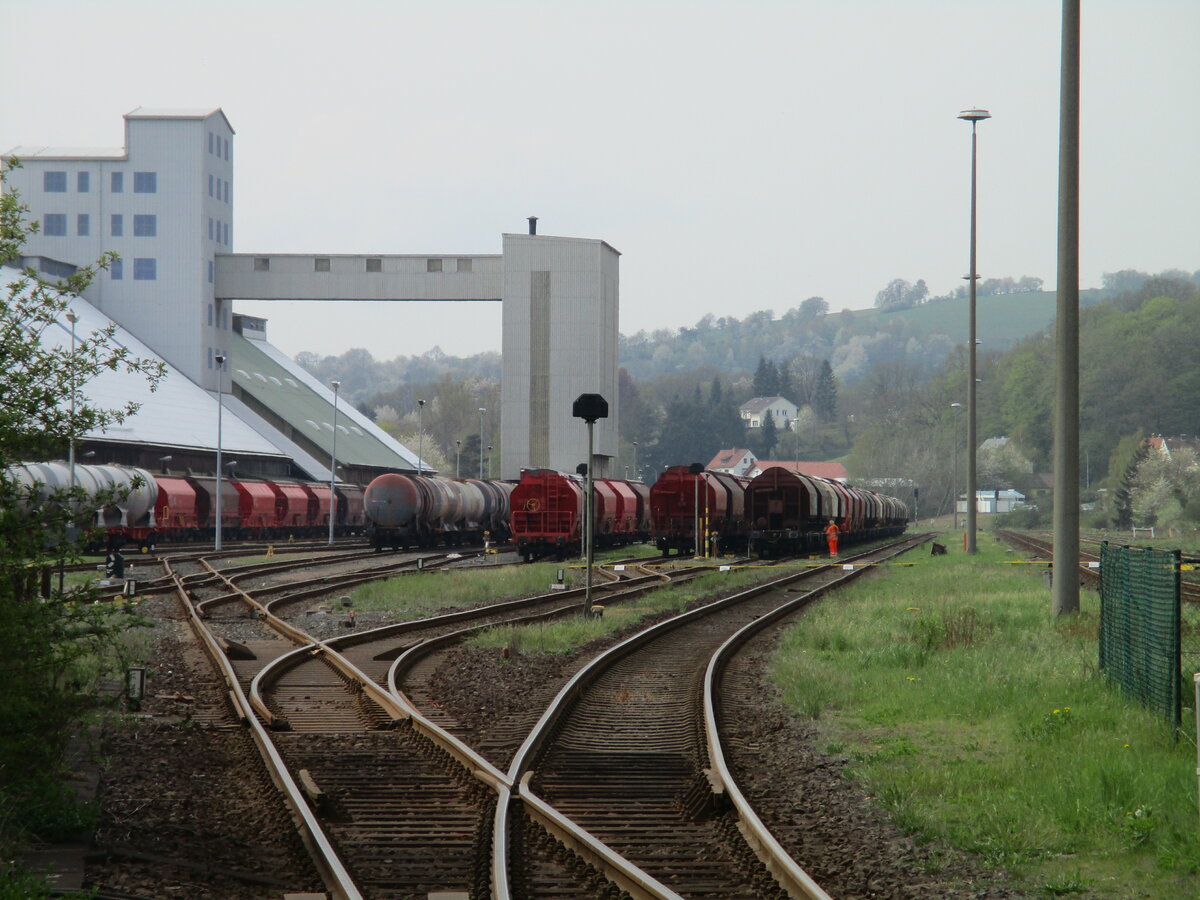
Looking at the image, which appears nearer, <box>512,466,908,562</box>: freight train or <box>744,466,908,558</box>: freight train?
<box>512,466,908,562</box>: freight train

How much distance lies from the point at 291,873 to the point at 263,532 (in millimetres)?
61936

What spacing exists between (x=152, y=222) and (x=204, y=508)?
3059cm

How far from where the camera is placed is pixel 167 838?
8.66 meters

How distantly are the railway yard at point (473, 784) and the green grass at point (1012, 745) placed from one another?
1.50ft

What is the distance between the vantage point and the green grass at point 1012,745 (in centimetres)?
822

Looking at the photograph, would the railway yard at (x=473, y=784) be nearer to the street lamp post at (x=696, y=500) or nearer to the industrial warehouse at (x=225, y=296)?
the street lamp post at (x=696, y=500)

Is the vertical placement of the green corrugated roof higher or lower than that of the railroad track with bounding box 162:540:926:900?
higher

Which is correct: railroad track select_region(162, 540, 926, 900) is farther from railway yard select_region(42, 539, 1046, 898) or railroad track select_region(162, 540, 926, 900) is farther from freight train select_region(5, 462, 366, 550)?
freight train select_region(5, 462, 366, 550)

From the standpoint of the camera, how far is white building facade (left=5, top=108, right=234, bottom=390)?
84.3 m

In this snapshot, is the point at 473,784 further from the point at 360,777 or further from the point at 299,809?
the point at 299,809

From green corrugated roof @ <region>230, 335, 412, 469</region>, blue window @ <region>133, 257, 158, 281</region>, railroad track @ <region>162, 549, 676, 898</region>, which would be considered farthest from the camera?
green corrugated roof @ <region>230, 335, 412, 469</region>

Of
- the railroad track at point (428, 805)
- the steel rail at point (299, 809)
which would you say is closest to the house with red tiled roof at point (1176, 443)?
the railroad track at point (428, 805)

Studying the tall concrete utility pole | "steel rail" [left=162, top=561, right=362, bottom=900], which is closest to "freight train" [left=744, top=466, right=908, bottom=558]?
the tall concrete utility pole

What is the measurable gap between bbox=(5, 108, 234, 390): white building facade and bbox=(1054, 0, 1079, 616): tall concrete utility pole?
71579 mm
